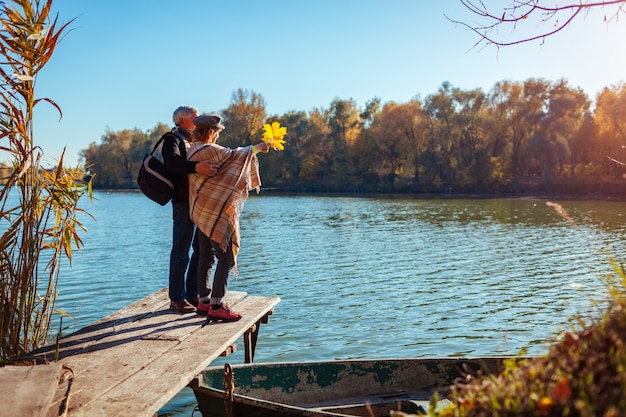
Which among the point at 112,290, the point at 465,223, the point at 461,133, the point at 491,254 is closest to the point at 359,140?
the point at 461,133

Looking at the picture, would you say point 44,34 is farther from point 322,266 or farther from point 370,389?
point 322,266

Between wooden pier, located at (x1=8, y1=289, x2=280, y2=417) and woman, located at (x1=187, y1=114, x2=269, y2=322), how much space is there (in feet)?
1.97

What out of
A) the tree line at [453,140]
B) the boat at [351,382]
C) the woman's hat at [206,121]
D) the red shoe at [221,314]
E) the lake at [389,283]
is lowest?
the lake at [389,283]

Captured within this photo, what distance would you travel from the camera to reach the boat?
17.8 ft

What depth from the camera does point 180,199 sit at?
5.85 meters

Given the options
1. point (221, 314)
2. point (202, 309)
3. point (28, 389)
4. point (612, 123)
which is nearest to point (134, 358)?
point (28, 389)

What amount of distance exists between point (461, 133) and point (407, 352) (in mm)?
64064

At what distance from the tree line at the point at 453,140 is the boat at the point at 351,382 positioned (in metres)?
49.7

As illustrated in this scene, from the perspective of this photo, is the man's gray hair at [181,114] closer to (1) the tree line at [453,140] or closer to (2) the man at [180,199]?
(2) the man at [180,199]

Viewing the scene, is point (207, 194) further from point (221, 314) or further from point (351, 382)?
point (351, 382)

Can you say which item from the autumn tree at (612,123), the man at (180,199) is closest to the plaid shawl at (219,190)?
the man at (180,199)

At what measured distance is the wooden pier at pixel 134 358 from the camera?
369cm

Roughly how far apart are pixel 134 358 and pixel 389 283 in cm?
1145

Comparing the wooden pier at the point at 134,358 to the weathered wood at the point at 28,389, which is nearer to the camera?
the weathered wood at the point at 28,389
